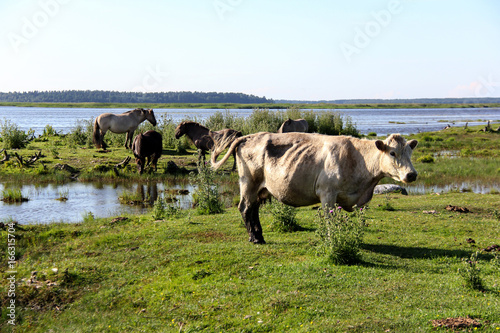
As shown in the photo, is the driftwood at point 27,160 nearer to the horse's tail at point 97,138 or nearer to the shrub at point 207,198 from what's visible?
the horse's tail at point 97,138

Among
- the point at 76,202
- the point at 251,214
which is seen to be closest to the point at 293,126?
the point at 76,202

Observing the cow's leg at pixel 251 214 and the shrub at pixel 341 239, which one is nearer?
the shrub at pixel 341 239

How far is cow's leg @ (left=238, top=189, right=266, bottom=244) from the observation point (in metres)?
9.92

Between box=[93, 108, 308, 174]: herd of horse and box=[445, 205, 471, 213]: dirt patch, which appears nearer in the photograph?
box=[445, 205, 471, 213]: dirt patch

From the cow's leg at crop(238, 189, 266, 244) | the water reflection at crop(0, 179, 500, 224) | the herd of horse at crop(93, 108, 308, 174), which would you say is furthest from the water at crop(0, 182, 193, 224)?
the cow's leg at crop(238, 189, 266, 244)

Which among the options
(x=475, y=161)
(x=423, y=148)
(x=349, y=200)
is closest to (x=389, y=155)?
(x=349, y=200)

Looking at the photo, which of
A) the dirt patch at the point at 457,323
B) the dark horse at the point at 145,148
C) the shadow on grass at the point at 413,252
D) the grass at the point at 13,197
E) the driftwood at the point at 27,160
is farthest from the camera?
the driftwood at the point at 27,160

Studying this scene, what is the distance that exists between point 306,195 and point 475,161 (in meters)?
21.0

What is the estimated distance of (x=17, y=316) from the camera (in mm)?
7379

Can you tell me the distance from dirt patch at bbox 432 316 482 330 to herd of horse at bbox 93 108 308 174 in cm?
1197

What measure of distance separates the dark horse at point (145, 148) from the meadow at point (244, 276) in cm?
831

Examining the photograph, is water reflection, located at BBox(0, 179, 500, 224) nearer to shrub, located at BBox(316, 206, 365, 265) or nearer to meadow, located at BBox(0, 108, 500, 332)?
meadow, located at BBox(0, 108, 500, 332)

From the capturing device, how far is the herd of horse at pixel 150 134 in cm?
2198

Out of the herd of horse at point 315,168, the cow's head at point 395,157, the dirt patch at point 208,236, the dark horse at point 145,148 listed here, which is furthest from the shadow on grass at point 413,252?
the dark horse at point 145,148
